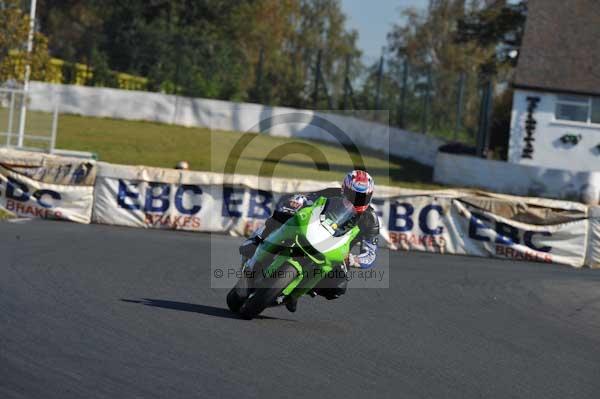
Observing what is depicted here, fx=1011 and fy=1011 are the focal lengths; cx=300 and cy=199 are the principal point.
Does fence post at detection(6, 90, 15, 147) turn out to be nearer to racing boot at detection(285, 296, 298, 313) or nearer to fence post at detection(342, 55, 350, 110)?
fence post at detection(342, 55, 350, 110)

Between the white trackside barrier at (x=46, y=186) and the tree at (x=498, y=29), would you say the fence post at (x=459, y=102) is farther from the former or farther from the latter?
the white trackside barrier at (x=46, y=186)

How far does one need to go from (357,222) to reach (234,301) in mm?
1345

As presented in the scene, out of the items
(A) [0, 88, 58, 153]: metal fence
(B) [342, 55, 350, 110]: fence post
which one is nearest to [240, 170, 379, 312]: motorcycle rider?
(A) [0, 88, 58, 153]: metal fence

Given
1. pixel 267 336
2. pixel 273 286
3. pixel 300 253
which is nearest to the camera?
pixel 267 336

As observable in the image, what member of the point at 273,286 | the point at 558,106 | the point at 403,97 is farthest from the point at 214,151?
the point at 273,286

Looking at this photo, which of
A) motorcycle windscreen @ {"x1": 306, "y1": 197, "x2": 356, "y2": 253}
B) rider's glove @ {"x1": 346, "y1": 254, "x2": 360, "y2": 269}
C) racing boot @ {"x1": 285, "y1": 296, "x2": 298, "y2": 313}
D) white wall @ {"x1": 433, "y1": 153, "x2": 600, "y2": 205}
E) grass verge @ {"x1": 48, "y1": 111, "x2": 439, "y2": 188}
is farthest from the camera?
grass verge @ {"x1": 48, "y1": 111, "x2": 439, "y2": 188}

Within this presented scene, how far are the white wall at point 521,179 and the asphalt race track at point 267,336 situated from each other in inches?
527

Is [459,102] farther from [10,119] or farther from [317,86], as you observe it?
[10,119]

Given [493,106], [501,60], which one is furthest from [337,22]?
[493,106]

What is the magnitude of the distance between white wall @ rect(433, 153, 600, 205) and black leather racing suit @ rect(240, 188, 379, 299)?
18904 mm

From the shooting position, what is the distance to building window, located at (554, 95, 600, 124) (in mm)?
34969

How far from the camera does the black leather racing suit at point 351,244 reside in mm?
8555

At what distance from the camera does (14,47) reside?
2864cm

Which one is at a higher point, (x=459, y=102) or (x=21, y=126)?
(x=459, y=102)
